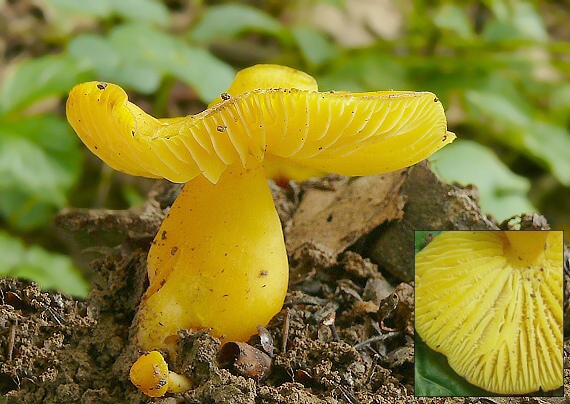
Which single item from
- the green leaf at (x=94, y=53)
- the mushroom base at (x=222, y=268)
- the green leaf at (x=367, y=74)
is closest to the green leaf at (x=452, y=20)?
the green leaf at (x=367, y=74)

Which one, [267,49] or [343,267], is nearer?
[343,267]

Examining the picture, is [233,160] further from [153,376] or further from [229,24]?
[229,24]

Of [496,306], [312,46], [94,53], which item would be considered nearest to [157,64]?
[94,53]

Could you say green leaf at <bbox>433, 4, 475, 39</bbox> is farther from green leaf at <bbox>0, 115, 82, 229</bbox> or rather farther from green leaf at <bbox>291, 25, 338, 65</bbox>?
green leaf at <bbox>0, 115, 82, 229</bbox>

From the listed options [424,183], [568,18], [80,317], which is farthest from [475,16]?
[80,317]

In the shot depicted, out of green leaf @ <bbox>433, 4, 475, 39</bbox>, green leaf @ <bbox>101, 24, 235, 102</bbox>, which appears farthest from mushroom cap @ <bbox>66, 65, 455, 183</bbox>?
green leaf @ <bbox>433, 4, 475, 39</bbox>

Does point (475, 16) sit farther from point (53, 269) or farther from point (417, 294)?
point (417, 294)

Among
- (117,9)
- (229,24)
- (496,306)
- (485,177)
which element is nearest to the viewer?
(496,306)
